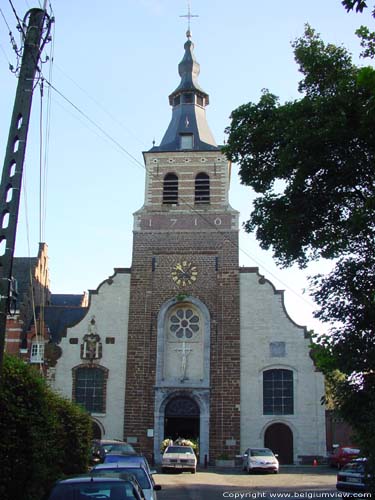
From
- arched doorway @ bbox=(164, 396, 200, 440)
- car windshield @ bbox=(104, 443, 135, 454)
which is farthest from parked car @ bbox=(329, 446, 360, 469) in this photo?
car windshield @ bbox=(104, 443, 135, 454)

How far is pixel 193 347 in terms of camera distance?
115 ft

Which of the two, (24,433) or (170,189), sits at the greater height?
(170,189)

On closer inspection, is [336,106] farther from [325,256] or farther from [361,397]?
[361,397]

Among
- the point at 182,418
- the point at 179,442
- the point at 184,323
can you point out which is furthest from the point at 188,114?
the point at 179,442

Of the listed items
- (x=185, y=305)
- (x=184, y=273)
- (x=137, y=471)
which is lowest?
(x=137, y=471)

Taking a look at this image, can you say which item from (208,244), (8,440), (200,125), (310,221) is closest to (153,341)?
(208,244)

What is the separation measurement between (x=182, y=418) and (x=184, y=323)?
5358 mm

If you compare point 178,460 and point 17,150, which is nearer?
point 17,150

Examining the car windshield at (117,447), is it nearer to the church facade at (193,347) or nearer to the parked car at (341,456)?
the church facade at (193,347)

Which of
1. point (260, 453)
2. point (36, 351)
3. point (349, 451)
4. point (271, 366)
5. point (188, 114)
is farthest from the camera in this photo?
point (188, 114)

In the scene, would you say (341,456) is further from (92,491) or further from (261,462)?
(92,491)

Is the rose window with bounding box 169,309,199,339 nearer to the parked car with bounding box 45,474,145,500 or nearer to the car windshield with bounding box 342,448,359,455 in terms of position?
the car windshield with bounding box 342,448,359,455

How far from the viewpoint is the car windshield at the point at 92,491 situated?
846 cm

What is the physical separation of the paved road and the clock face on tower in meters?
10.8
